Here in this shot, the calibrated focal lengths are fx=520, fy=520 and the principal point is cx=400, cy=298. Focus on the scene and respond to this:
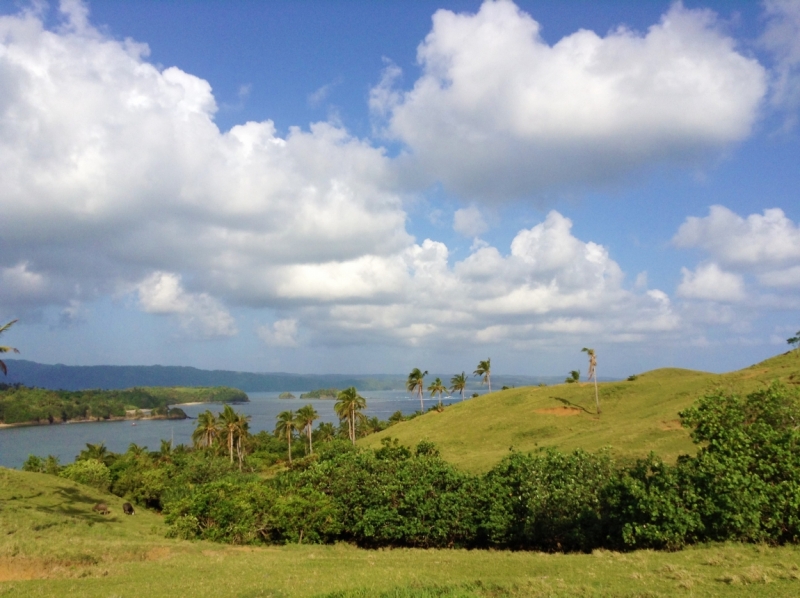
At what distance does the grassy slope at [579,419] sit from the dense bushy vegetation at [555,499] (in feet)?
64.2

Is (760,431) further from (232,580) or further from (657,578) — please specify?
(232,580)

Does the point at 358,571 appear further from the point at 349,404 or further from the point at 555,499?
the point at 349,404

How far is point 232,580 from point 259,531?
13.7 meters

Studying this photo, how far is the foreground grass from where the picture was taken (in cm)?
1473

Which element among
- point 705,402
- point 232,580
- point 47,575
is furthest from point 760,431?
point 47,575

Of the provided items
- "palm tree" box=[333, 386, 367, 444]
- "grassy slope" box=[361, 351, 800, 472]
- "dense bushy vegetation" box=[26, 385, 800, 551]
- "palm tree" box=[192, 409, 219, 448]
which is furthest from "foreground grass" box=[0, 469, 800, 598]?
"palm tree" box=[192, 409, 219, 448]

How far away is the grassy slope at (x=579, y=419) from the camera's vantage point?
5209 centimetres

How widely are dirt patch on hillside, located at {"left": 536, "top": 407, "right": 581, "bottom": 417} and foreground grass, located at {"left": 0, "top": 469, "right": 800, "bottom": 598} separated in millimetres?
50879

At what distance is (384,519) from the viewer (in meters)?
29.0

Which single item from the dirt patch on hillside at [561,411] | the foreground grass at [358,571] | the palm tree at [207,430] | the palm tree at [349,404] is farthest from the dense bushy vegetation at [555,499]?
the palm tree at [207,430]

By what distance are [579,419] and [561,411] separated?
4119 mm

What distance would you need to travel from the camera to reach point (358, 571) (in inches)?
770

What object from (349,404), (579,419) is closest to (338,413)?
(349,404)

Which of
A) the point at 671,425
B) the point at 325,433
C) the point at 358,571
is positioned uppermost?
the point at 671,425
